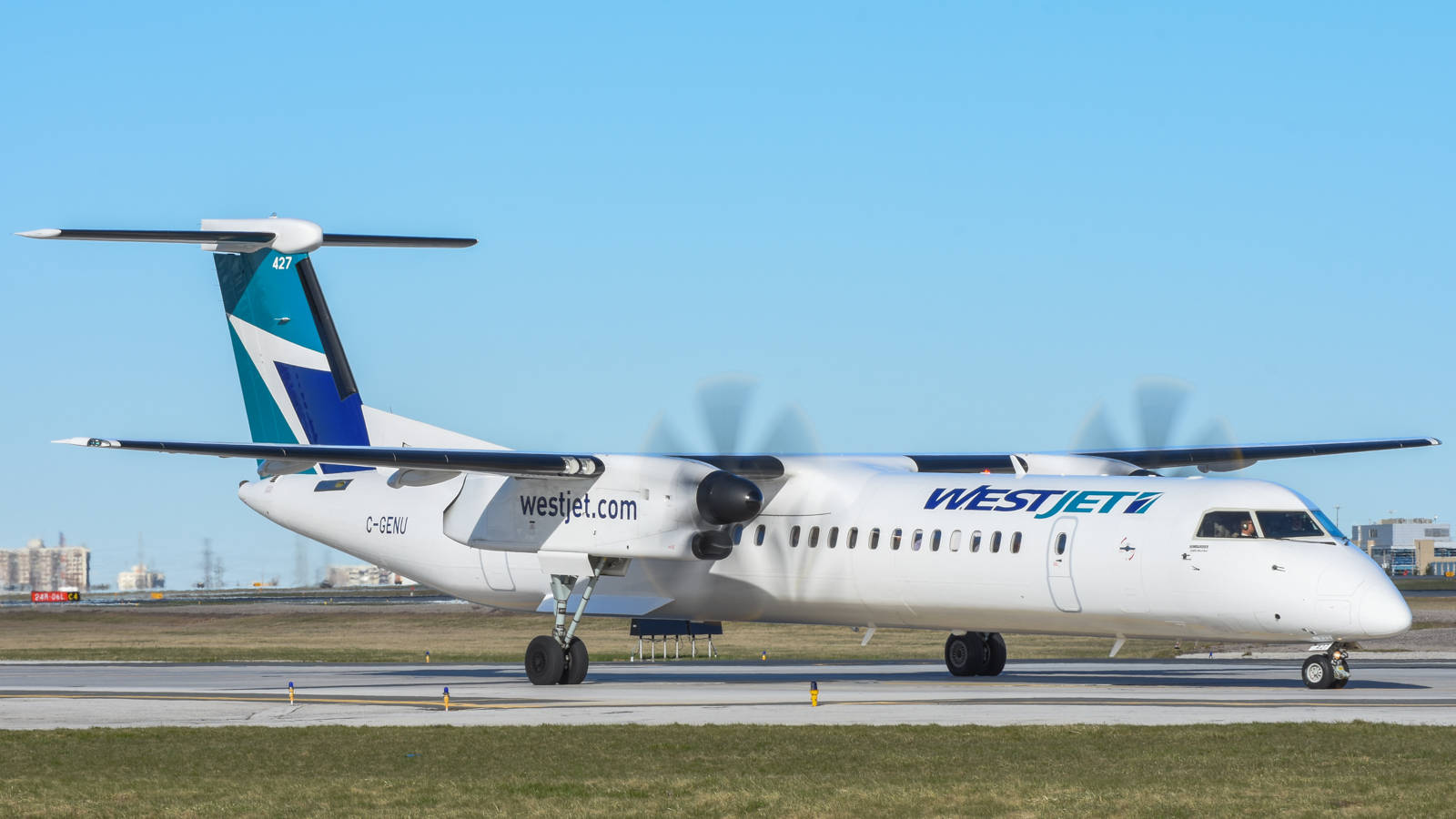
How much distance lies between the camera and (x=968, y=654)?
27.8m

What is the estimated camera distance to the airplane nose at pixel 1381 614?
68.2 feet

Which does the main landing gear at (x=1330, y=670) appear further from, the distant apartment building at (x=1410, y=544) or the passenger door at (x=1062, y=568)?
the distant apartment building at (x=1410, y=544)

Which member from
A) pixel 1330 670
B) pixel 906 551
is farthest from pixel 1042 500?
pixel 1330 670

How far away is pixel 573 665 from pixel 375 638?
1370 inches

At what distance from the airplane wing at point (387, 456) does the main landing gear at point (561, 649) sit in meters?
2.15

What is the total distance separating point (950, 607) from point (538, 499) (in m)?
6.77

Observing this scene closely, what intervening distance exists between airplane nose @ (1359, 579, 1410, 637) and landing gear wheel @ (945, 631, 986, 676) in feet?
26.0

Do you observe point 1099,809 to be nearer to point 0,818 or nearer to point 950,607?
point 0,818

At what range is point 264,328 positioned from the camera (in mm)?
31125

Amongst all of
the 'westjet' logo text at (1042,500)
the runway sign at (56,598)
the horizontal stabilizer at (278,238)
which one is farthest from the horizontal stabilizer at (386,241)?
the runway sign at (56,598)

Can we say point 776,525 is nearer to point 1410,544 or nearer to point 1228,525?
point 1228,525

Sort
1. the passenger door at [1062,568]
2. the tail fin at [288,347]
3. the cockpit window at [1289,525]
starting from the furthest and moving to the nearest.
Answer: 1. the tail fin at [288,347]
2. the passenger door at [1062,568]
3. the cockpit window at [1289,525]

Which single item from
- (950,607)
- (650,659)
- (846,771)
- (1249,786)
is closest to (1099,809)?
(1249,786)

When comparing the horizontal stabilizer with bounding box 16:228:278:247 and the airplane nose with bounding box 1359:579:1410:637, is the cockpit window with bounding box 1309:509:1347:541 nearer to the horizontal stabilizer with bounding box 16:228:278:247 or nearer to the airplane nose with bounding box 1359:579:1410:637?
the airplane nose with bounding box 1359:579:1410:637
